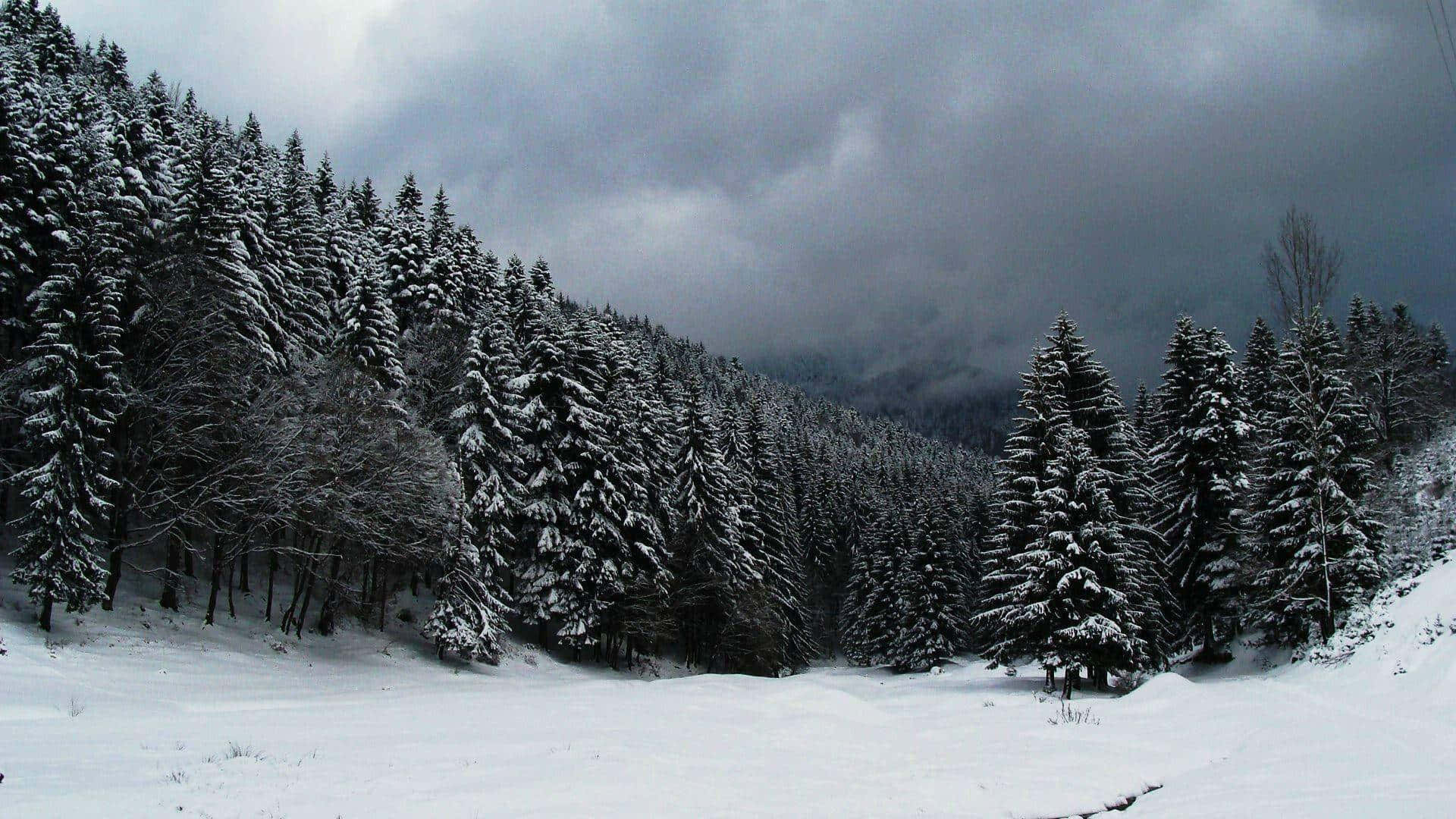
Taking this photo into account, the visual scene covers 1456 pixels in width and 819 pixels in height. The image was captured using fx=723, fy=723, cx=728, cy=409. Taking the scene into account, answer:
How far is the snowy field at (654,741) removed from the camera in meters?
8.62

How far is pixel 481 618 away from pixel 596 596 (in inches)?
206

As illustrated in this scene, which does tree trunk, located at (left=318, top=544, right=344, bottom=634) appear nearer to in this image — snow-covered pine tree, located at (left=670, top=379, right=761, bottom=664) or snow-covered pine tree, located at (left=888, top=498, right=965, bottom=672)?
snow-covered pine tree, located at (left=670, top=379, right=761, bottom=664)

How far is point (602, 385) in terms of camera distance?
36.7m

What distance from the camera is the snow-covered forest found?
20.2m

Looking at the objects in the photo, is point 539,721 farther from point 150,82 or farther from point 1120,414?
point 150,82

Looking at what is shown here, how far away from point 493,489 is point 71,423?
13.8 meters

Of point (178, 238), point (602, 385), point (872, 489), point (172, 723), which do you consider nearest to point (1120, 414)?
point (602, 385)

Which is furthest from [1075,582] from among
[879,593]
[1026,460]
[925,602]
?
[879,593]

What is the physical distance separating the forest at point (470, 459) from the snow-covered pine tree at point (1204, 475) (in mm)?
132

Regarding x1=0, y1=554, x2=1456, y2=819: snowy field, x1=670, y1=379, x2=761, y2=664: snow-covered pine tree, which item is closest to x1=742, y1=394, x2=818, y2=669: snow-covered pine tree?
x1=670, y1=379, x2=761, y2=664: snow-covered pine tree

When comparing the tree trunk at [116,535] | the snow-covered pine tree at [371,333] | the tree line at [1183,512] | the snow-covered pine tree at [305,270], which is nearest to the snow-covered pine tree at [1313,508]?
the tree line at [1183,512]

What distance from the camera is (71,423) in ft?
62.0

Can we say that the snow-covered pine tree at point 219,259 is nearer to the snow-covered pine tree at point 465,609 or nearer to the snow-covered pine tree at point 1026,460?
the snow-covered pine tree at point 465,609

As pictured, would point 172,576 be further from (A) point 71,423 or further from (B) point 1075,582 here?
(B) point 1075,582
